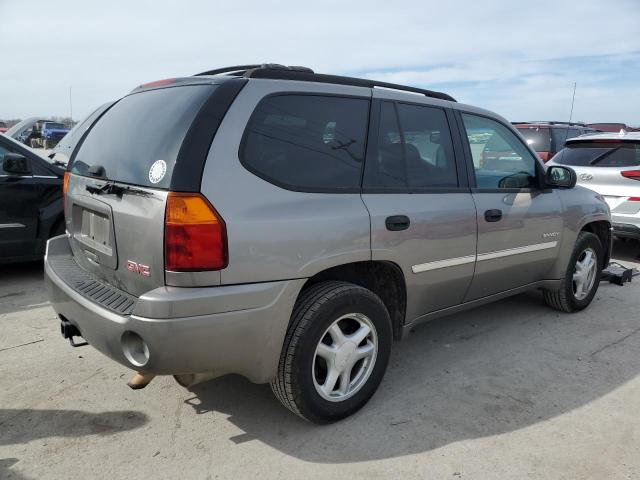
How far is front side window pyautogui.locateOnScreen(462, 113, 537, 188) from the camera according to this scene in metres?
3.55

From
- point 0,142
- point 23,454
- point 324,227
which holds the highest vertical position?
point 0,142

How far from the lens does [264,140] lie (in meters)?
2.44

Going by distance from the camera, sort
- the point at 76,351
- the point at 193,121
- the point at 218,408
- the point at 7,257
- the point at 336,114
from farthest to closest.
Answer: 1. the point at 7,257
2. the point at 76,351
3. the point at 218,408
4. the point at 336,114
5. the point at 193,121

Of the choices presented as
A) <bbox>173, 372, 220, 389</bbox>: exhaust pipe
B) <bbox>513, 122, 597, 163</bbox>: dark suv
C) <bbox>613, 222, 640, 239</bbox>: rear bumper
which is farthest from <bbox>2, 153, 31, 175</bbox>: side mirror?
<bbox>513, 122, 597, 163</bbox>: dark suv

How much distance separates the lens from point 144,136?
100 inches

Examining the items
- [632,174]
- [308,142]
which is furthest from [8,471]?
[632,174]

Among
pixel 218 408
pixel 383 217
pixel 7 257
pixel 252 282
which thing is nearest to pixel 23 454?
pixel 218 408

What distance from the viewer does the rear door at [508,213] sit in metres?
3.49

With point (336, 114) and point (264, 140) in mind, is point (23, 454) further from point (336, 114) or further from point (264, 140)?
point (336, 114)

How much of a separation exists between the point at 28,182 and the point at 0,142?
0.50 m

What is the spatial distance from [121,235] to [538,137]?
990 cm

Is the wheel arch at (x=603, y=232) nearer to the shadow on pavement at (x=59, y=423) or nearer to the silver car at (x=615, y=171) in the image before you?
the silver car at (x=615, y=171)

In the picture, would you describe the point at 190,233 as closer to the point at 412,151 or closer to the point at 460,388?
the point at 412,151

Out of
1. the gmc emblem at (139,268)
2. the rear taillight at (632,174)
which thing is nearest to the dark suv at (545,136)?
the rear taillight at (632,174)
